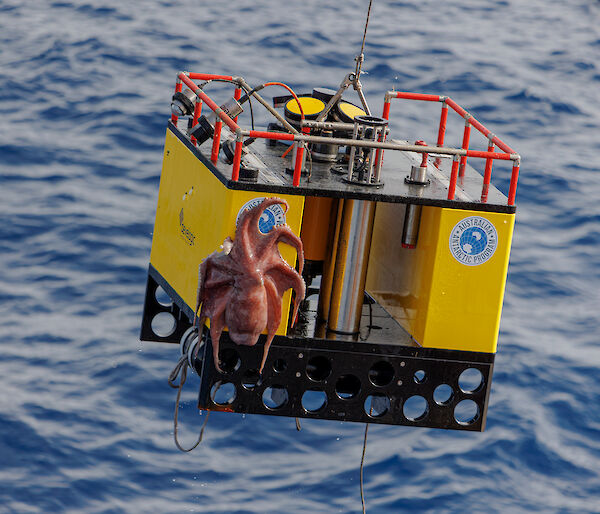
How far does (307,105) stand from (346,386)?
298 centimetres

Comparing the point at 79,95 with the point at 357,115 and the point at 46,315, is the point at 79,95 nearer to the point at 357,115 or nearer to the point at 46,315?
the point at 46,315

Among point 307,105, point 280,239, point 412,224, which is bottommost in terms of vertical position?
point 280,239

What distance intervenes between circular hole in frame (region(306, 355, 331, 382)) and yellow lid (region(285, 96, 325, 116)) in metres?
2.60

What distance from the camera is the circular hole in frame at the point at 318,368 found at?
1373 centimetres

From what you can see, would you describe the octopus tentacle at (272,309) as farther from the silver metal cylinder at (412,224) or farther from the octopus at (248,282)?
the silver metal cylinder at (412,224)

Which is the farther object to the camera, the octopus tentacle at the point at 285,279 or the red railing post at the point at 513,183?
the red railing post at the point at 513,183

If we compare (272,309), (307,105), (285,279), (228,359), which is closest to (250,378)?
(228,359)

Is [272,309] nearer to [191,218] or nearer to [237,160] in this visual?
[237,160]

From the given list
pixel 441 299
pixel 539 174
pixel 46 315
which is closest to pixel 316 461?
pixel 46 315

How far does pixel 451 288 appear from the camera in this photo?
13453 mm

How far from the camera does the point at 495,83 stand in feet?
126

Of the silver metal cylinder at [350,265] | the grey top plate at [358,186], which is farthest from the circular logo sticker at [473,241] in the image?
the silver metal cylinder at [350,265]

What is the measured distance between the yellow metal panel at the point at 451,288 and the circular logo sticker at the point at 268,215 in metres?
1.52

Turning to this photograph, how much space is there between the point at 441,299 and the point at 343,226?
1.21 meters
